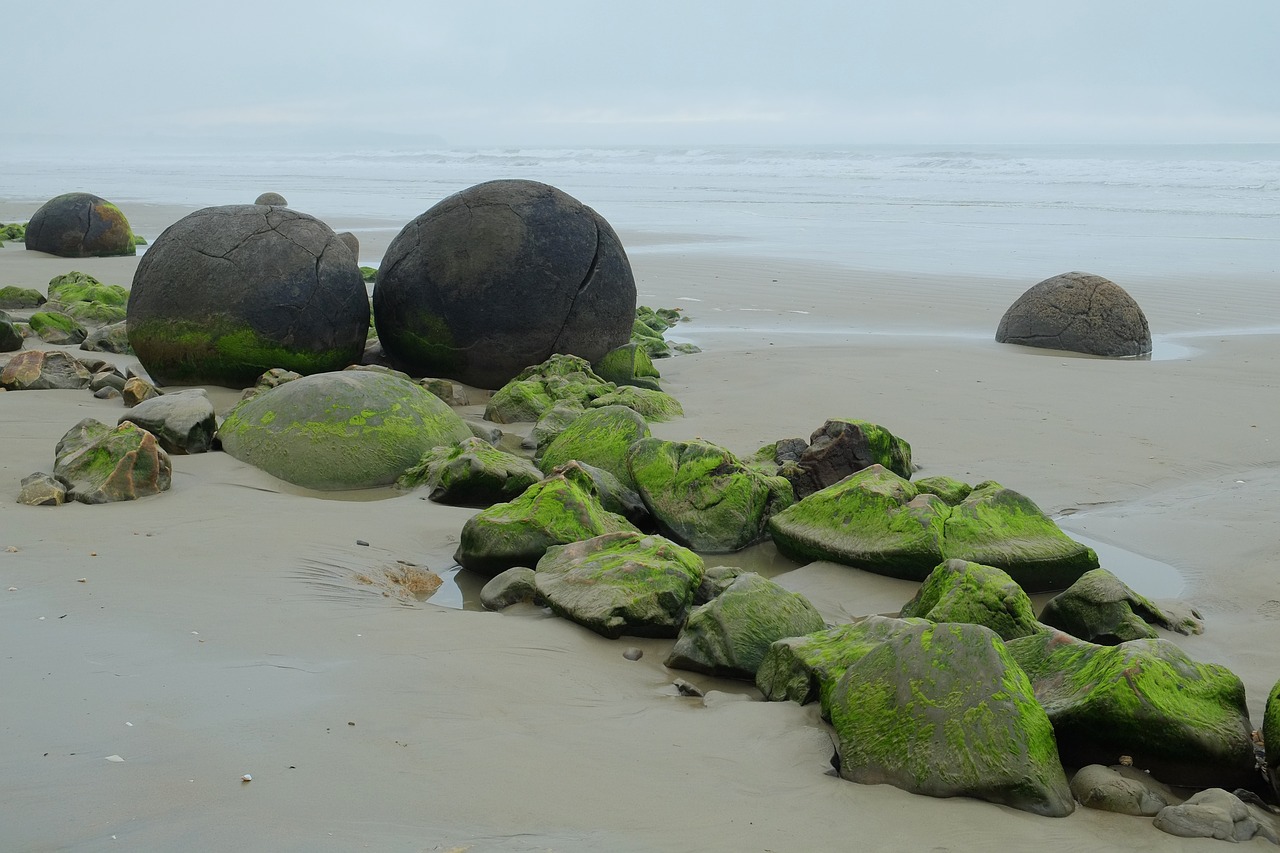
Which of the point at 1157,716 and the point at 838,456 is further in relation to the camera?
the point at 838,456

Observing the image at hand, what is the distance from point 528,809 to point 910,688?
1.00 m

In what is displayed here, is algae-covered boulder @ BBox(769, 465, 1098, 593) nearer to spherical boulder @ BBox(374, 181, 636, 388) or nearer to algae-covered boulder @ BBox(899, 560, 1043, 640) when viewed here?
algae-covered boulder @ BBox(899, 560, 1043, 640)

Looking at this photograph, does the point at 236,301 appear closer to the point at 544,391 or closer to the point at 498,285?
the point at 498,285

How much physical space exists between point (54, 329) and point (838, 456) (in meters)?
6.81

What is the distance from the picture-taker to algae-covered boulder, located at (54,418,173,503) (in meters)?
4.73

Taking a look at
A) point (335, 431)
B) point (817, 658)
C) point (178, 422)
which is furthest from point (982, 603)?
point (178, 422)

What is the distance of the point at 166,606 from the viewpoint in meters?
3.57

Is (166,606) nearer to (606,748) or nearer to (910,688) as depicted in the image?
(606,748)

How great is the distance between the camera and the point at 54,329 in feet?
30.5

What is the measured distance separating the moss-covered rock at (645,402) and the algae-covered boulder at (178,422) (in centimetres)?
234

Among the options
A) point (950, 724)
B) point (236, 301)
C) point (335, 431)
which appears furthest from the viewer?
point (236, 301)

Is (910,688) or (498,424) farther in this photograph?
(498,424)

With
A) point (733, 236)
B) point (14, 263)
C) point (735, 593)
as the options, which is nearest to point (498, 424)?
point (735, 593)

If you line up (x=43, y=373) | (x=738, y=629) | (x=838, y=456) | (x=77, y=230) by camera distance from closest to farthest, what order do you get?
(x=738, y=629), (x=838, y=456), (x=43, y=373), (x=77, y=230)
